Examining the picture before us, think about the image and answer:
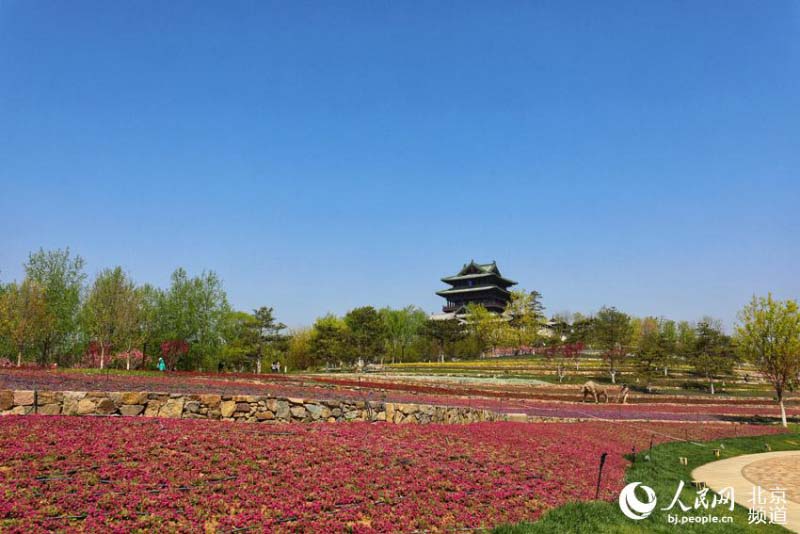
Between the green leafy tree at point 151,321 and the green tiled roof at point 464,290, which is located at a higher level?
the green tiled roof at point 464,290

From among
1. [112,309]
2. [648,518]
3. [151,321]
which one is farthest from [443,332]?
[648,518]

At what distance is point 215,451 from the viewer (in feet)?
28.3

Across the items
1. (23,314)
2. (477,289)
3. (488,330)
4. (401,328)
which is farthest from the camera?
(477,289)

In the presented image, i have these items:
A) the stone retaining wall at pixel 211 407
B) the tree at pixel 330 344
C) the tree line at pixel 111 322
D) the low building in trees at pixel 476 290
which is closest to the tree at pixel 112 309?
the tree line at pixel 111 322

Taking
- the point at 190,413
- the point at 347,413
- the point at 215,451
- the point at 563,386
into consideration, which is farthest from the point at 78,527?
the point at 563,386

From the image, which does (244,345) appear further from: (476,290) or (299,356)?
(476,290)

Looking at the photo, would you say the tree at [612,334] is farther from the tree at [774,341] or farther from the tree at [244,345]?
the tree at [244,345]

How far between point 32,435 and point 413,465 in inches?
256

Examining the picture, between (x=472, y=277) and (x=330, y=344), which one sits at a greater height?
(x=472, y=277)

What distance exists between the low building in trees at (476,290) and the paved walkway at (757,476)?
300 feet

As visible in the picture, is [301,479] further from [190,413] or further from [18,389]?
[18,389]

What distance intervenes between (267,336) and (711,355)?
182 ft

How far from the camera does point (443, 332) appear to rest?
279 feet

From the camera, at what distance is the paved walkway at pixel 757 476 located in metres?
10.9
